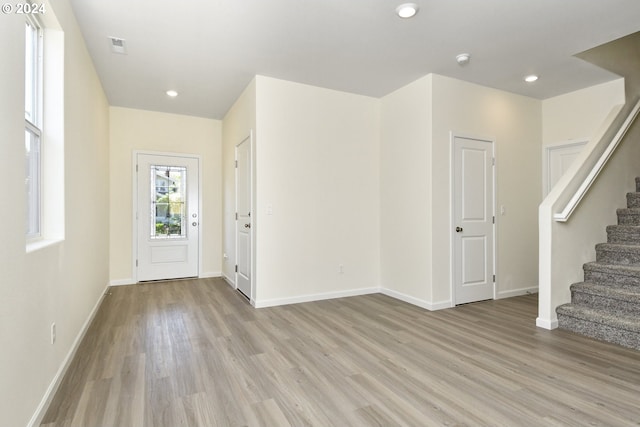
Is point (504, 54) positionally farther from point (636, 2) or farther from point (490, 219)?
point (490, 219)

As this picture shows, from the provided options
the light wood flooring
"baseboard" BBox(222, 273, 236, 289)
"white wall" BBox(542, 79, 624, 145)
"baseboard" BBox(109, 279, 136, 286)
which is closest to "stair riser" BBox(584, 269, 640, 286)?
the light wood flooring

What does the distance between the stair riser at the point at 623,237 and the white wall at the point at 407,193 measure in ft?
6.50

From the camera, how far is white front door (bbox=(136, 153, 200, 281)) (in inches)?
213

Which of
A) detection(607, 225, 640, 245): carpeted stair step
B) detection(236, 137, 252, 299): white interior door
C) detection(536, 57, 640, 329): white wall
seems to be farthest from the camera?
detection(236, 137, 252, 299): white interior door

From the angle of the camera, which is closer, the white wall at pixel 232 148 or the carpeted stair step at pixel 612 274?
the carpeted stair step at pixel 612 274

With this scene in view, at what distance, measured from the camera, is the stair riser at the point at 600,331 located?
2.79m

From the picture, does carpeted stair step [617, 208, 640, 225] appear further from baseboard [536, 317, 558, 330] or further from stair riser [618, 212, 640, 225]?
baseboard [536, 317, 558, 330]

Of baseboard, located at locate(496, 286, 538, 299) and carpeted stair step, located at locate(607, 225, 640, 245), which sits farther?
baseboard, located at locate(496, 286, 538, 299)

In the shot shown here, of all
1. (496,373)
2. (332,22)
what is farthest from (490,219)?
(332,22)

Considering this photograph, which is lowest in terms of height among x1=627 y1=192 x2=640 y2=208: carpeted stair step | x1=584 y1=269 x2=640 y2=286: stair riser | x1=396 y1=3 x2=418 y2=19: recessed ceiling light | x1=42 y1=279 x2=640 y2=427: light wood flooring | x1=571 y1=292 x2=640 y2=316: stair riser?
x1=42 y1=279 x2=640 y2=427: light wood flooring

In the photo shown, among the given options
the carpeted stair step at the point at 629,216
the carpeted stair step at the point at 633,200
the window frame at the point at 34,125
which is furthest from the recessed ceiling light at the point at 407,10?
the carpeted stair step at the point at 633,200

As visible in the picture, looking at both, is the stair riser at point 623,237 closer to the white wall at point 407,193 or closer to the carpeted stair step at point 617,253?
the carpeted stair step at point 617,253

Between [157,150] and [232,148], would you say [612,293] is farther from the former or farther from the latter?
[157,150]
